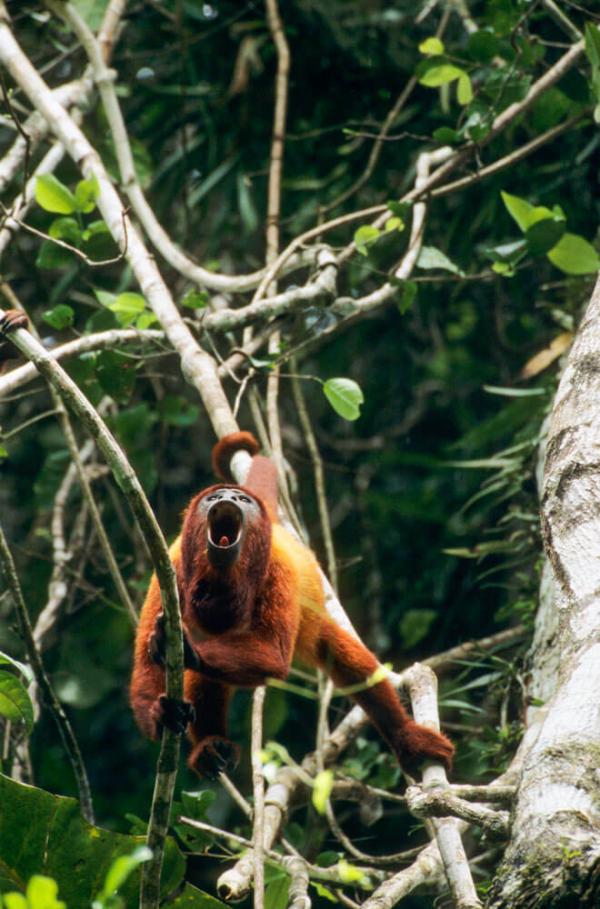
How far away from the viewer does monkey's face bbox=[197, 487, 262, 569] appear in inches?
134

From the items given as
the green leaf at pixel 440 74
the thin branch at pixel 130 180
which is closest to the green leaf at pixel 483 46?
the green leaf at pixel 440 74

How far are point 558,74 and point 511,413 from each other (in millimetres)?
1648

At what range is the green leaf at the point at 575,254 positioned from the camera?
4156 millimetres

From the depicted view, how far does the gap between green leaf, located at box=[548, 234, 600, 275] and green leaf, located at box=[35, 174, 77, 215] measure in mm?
1950

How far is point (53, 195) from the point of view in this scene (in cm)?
406

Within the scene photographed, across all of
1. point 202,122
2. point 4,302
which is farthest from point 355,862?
point 202,122

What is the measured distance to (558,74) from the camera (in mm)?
4656

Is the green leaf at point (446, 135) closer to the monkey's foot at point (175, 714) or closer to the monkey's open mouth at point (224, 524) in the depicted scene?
the monkey's open mouth at point (224, 524)

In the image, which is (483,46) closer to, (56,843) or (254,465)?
(254,465)

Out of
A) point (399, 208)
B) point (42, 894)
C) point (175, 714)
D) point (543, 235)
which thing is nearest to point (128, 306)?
point (399, 208)

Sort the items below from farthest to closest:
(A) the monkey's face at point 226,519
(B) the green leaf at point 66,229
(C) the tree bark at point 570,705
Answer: (B) the green leaf at point 66,229, (A) the monkey's face at point 226,519, (C) the tree bark at point 570,705

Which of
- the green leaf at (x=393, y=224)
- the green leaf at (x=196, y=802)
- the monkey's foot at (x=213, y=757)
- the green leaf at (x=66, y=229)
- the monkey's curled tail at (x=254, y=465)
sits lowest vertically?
the monkey's foot at (x=213, y=757)

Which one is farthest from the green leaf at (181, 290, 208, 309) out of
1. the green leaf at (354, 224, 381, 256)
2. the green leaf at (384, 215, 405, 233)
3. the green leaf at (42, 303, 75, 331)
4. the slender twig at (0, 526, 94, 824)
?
the slender twig at (0, 526, 94, 824)

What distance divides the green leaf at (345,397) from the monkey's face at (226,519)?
499mm
